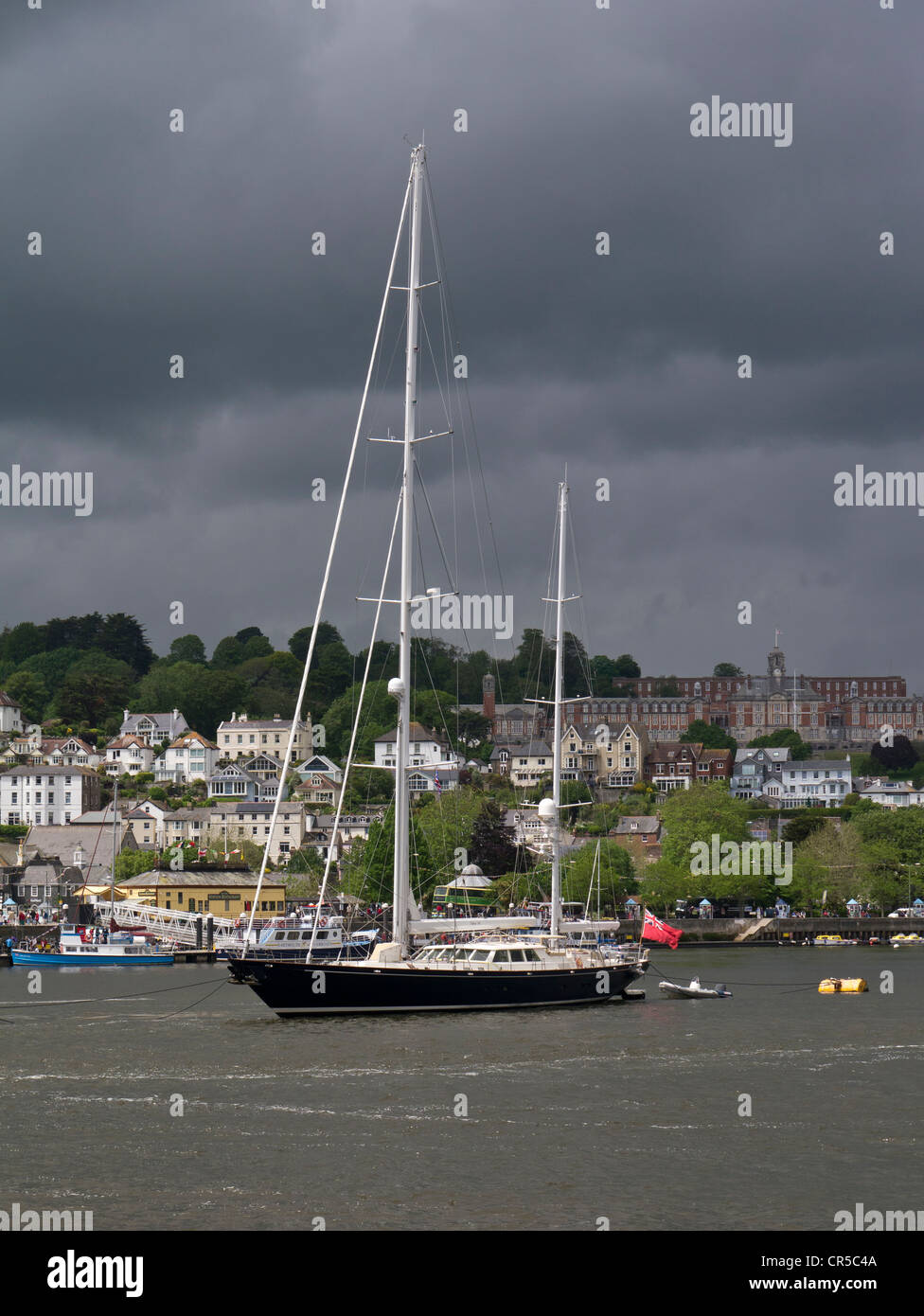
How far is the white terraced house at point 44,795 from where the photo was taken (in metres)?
164

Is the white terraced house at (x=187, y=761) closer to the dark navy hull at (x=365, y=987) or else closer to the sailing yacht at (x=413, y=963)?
the sailing yacht at (x=413, y=963)

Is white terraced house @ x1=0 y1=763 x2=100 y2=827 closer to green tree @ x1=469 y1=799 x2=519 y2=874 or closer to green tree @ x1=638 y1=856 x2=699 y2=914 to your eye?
green tree @ x1=469 y1=799 x2=519 y2=874

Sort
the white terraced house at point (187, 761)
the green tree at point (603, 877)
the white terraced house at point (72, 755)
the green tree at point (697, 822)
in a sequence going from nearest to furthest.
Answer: the green tree at point (603, 877)
the green tree at point (697, 822)
the white terraced house at point (72, 755)
the white terraced house at point (187, 761)

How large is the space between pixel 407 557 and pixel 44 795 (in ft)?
405

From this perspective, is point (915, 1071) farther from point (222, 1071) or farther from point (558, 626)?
point (558, 626)

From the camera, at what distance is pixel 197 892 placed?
10588 cm

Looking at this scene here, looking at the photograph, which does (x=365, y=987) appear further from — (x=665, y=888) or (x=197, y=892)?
(x=665, y=888)

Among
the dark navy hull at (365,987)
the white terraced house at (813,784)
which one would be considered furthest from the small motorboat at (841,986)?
the white terraced house at (813,784)

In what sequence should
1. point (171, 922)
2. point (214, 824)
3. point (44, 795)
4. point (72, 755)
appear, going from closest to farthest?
point (171, 922)
point (214, 824)
point (44, 795)
point (72, 755)

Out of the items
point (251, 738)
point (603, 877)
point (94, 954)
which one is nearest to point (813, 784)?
point (251, 738)

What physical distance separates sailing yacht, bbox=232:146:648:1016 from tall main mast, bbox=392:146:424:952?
3 centimetres

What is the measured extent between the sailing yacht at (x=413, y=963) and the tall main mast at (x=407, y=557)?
3 cm
